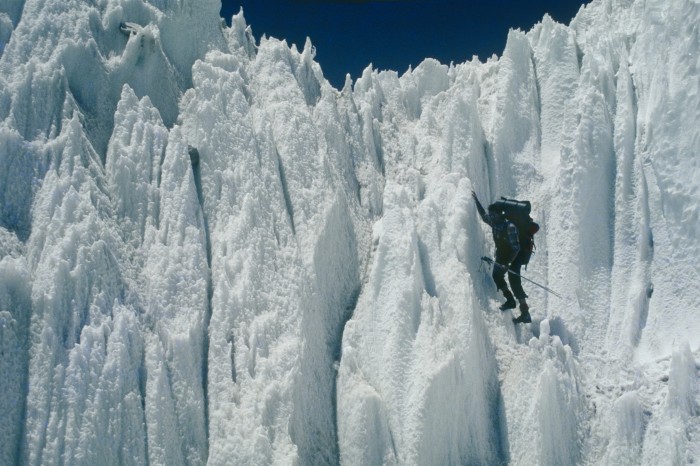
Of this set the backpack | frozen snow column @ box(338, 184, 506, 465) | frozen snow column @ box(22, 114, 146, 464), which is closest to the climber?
the backpack

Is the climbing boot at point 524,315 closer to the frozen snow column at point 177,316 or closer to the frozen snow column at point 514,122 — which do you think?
the frozen snow column at point 514,122

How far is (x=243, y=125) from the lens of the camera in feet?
41.0

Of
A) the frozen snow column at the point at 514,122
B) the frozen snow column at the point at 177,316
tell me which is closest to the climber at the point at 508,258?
the frozen snow column at the point at 514,122

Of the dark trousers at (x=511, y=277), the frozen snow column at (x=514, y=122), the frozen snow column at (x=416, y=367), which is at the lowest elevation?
the frozen snow column at (x=416, y=367)

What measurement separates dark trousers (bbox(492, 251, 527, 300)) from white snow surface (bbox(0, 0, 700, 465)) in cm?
30

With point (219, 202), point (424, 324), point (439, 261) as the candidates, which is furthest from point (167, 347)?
point (439, 261)

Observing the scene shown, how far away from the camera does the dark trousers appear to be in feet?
38.1

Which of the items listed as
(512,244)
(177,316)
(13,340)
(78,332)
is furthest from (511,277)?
(13,340)

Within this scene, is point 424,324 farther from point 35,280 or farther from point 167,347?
point 35,280

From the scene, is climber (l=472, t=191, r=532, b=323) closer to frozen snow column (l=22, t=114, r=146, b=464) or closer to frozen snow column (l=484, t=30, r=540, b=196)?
frozen snow column (l=484, t=30, r=540, b=196)

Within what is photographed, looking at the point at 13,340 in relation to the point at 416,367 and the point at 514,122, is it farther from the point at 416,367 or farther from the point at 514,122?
the point at 514,122

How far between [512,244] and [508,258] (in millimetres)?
320

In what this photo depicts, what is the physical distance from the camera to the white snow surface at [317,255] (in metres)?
9.52

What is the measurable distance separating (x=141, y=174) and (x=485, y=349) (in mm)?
6588
